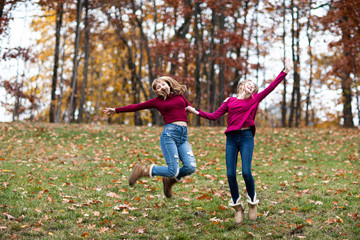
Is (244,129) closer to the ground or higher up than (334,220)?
higher up

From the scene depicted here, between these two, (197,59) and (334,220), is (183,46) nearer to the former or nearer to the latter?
(197,59)

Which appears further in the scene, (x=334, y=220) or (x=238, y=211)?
(x=334, y=220)

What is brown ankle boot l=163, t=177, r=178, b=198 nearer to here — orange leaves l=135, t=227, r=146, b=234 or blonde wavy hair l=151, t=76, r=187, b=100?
orange leaves l=135, t=227, r=146, b=234

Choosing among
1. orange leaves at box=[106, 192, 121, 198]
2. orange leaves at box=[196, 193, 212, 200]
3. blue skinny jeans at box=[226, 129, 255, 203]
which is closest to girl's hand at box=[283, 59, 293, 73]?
blue skinny jeans at box=[226, 129, 255, 203]

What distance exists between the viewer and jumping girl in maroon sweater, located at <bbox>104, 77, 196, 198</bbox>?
17.2ft

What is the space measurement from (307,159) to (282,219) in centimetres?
719

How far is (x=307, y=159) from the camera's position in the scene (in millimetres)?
12328

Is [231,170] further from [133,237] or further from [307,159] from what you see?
[307,159]

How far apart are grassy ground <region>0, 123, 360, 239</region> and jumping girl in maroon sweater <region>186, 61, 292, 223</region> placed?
0.57 m

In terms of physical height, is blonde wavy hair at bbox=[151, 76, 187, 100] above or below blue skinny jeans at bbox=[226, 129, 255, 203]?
A: above

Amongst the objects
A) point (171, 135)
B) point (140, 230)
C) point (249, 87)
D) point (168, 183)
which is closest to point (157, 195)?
point (168, 183)

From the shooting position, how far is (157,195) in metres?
7.21

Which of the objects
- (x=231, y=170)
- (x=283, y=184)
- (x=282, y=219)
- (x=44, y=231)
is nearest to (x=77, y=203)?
(x=44, y=231)

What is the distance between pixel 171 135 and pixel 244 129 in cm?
114
